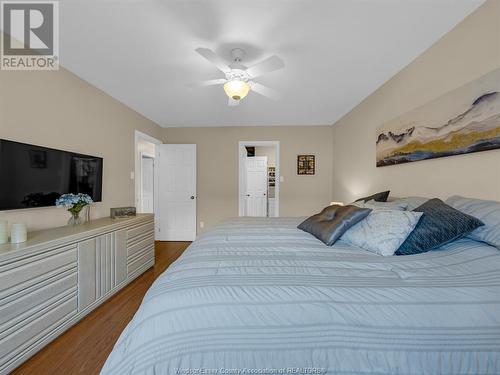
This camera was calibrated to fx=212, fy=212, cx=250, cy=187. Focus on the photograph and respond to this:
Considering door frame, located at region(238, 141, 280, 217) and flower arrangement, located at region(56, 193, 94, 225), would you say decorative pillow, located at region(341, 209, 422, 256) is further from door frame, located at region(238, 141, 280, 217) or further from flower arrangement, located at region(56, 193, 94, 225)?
door frame, located at region(238, 141, 280, 217)

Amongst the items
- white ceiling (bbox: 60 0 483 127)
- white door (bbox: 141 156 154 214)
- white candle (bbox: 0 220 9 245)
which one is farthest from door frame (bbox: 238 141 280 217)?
white candle (bbox: 0 220 9 245)

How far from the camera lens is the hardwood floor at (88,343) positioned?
1.43m

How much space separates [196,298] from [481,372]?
1.02 metres

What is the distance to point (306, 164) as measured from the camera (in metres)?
4.45

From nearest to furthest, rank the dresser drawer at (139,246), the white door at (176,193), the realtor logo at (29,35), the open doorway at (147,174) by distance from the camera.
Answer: the realtor logo at (29,35)
the dresser drawer at (139,246)
the white door at (176,193)
the open doorway at (147,174)

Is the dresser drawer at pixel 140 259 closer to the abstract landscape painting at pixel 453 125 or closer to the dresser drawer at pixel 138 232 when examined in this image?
the dresser drawer at pixel 138 232

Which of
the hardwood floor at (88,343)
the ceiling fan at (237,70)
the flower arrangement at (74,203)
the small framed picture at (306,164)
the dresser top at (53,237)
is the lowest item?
the hardwood floor at (88,343)

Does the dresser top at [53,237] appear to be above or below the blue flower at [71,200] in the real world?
below

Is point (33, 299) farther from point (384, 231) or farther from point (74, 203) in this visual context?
point (384, 231)

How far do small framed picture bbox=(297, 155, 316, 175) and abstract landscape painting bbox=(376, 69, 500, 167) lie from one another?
2.07 metres

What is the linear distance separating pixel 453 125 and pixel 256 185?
4962mm

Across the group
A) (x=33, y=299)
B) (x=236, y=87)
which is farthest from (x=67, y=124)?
(x=236, y=87)

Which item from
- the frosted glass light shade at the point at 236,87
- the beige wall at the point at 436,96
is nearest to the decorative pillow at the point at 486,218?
the beige wall at the point at 436,96

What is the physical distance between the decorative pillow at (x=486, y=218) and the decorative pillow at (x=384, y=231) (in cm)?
28
